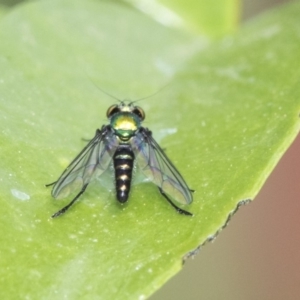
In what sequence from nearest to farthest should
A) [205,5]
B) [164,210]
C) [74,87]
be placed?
[164,210] → [74,87] → [205,5]

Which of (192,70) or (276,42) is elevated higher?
(276,42)

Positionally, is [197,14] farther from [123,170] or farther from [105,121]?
[123,170]

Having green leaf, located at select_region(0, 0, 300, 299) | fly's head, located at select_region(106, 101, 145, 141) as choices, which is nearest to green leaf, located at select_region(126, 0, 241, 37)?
green leaf, located at select_region(0, 0, 300, 299)

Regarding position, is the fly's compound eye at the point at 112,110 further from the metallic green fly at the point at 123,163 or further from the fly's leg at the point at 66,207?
the fly's leg at the point at 66,207

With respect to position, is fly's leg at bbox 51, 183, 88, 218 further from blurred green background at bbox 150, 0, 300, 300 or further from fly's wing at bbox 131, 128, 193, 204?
blurred green background at bbox 150, 0, 300, 300

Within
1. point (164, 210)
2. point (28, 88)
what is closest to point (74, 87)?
point (28, 88)

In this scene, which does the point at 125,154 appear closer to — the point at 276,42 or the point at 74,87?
the point at 74,87

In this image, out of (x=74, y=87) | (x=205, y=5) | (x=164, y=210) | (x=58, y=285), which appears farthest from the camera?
(x=205, y=5)
